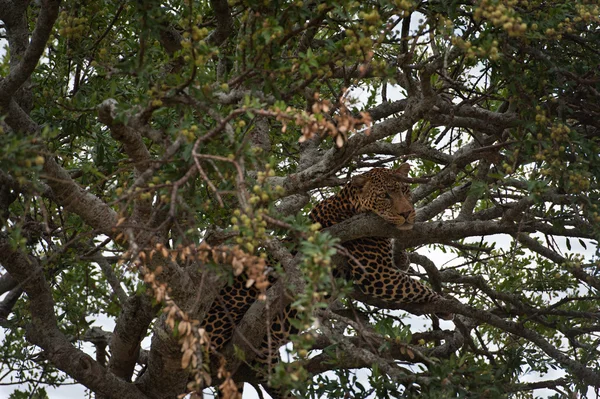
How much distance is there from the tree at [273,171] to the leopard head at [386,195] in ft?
0.46

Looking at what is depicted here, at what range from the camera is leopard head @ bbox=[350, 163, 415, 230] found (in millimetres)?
6258

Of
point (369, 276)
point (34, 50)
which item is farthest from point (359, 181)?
point (34, 50)

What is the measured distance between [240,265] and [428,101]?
8.97 ft

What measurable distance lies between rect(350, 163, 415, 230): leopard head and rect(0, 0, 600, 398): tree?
14 cm

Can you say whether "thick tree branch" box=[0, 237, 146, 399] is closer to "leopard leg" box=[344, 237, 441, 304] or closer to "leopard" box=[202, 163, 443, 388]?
"leopard" box=[202, 163, 443, 388]

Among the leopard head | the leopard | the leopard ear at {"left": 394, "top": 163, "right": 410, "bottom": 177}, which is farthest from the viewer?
the leopard ear at {"left": 394, "top": 163, "right": 410, "bottom": 177}

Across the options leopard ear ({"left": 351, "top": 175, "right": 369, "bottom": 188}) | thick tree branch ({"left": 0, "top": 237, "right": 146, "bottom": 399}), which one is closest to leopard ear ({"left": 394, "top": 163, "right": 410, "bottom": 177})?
leopard ear ({"left": 351, "top": 175, "right": 369, "bottom": 188})

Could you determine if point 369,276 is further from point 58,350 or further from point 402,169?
point 58,350

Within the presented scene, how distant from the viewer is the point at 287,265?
4.66m

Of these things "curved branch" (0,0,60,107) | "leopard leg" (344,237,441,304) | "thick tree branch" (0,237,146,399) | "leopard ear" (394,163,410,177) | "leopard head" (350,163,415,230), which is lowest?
"thick tree branch" (0,237,146,399)

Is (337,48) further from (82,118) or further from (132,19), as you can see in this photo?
(132,19)

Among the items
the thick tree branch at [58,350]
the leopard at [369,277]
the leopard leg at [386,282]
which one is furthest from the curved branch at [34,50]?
the leopard leg at [386,282]

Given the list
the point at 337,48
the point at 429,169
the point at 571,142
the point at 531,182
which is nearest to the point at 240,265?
the point at 337,48

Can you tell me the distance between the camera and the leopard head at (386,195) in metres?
6.26
